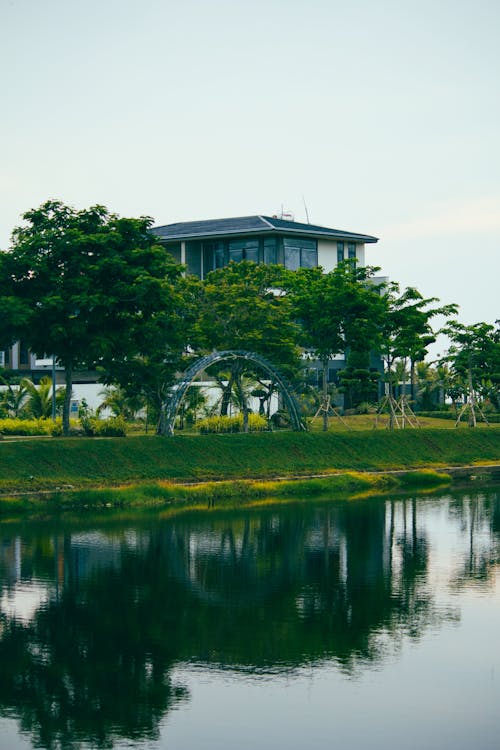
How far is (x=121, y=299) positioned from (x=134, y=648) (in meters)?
29.4

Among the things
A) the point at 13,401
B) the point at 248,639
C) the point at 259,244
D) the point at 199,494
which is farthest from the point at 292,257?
the point at 248,639

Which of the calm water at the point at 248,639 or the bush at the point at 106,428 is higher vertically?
the bush at the point at 106,428

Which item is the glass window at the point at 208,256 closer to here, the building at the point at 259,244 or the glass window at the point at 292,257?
the building at the point at 259,244

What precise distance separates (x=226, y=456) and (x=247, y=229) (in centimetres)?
3573

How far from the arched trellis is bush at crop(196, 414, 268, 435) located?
306cm

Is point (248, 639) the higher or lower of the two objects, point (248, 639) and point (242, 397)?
the lower

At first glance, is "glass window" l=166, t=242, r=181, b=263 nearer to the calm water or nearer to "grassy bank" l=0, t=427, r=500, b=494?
"grassy bank" l=0, t=427, r=500, b=494

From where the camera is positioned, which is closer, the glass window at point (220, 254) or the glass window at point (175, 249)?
the glass window at point (220, 254)

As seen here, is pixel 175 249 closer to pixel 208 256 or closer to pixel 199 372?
pixel 208 256

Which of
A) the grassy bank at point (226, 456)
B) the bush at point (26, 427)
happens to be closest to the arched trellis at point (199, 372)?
the grassy bank at point (226, 456)

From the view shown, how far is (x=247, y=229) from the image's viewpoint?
7919cm

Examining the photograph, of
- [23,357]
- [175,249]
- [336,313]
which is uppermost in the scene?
[175,249]

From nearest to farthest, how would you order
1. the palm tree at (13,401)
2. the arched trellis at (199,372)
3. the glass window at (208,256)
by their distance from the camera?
the arched trellis at (199,372) < the palm tree at (13,401) < the glass window at (208,256)

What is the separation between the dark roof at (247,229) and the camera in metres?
79.1
